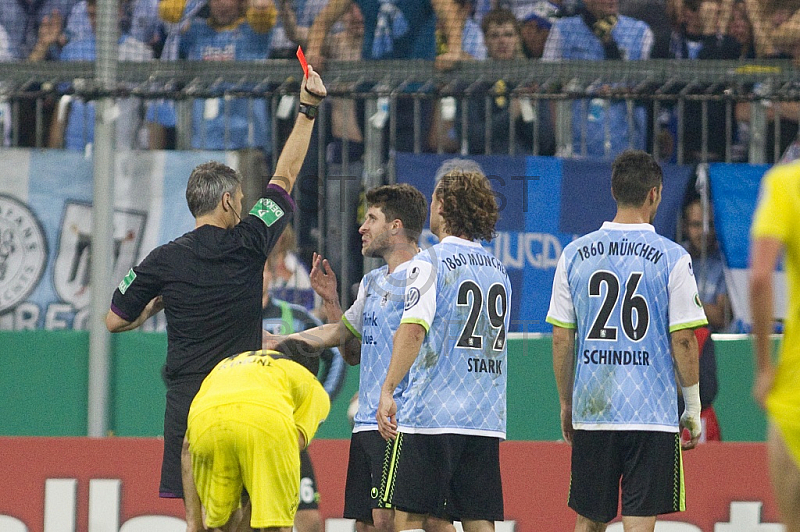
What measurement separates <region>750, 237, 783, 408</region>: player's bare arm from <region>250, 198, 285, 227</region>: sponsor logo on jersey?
2.43m

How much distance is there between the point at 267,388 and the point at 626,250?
6.02ft

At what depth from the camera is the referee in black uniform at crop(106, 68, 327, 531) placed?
519 cm

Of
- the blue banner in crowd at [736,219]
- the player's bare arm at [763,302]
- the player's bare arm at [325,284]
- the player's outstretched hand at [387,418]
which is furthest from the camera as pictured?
the blue banner in crowd at [736,219]

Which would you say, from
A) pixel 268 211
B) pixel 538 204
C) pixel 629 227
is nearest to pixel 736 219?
pixel 538 204

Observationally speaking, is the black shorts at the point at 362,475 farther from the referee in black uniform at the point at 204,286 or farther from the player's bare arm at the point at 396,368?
the referee in black uniform at the point at 204,286

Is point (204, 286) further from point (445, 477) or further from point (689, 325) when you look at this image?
point (689, 325)

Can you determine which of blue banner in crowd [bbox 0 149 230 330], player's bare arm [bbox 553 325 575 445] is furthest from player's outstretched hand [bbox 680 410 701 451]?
blue banner in crowd [bbox 0 149 230 330]

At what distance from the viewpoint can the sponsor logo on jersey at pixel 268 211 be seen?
523cm

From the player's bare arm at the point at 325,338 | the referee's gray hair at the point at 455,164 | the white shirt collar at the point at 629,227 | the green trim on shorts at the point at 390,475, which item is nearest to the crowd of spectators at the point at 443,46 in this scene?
the referee's gray hair at the point at 455,164

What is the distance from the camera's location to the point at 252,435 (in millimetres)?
4602

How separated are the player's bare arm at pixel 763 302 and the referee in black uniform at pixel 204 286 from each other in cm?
244

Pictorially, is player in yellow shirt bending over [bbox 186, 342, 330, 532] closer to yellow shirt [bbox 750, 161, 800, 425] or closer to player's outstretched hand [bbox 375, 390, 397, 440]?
player's outstretched hand [bbox 375, 390, 397, 440]

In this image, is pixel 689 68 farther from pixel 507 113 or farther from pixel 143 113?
A: pixel 143 113

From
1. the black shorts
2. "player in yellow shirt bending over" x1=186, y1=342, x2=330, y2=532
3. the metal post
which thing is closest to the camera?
"player in yellow shirt bending over" x1=186, y1=342, x2=330, y2=532
